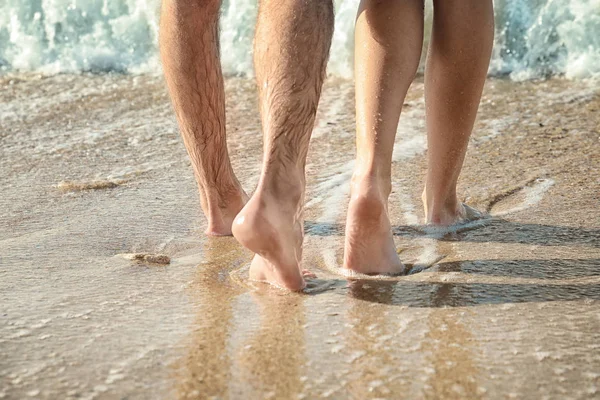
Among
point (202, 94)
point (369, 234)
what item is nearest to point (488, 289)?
point (369, 234)

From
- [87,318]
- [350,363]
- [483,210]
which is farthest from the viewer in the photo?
[483,210]

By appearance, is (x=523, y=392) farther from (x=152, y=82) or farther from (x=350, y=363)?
(x=152, y=82)

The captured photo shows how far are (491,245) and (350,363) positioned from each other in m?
0.89

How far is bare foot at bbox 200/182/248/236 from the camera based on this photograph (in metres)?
2.46

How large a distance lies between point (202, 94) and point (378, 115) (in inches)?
22.1

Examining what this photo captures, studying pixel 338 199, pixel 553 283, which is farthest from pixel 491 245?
pixel 338 199

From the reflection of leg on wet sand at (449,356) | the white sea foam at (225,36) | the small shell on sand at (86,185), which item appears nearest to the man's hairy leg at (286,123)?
the reflection of leg on wet sand at (449,356)

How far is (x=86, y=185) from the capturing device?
3.01m

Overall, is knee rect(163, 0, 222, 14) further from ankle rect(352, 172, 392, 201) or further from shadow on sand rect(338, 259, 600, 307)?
shadow on sand rect(338, 259, 600, 307)

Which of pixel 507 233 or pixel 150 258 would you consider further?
pixel 507 233

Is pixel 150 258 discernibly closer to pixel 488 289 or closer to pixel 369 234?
pixel 369 234

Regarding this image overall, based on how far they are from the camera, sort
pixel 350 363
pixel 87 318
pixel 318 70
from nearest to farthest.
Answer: pixel 350 363
pixel 87 318
pixel 318 70

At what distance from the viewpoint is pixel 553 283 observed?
1954 millimetres

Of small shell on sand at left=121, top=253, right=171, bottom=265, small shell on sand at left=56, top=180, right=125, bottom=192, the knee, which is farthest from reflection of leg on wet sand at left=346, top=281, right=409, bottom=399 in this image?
small shell on sand at left=56, top=180, right=125, bottom=192
